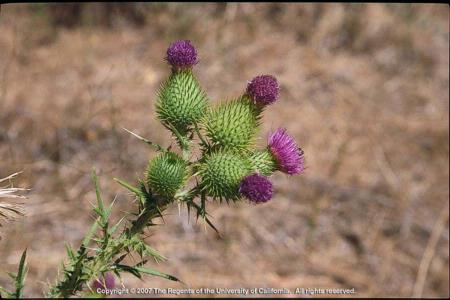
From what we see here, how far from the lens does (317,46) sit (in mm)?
7324

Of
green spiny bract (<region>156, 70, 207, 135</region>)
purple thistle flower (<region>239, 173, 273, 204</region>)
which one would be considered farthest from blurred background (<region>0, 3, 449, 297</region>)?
purple thistle flower (<region>239, 173, 273, 204</region>)

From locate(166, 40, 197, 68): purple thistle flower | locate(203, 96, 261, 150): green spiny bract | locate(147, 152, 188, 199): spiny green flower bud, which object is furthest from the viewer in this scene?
locate(166, 40, 197, 68): purple thistle flower

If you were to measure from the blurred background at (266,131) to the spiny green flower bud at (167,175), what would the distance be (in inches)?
39.6

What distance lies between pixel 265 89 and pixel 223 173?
0.52 metres

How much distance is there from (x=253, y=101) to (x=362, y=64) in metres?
5.22

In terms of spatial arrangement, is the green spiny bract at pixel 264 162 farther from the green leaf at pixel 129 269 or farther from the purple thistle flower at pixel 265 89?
the green leaf at pixel 129 269

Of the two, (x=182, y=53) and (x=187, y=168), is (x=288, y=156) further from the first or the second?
(x=182, y=53)

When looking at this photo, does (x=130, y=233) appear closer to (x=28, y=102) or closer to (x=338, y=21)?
(x=28, y=102)

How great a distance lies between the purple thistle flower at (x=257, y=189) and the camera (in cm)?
206

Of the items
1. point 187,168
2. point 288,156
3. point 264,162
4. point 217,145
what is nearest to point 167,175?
point 187,168

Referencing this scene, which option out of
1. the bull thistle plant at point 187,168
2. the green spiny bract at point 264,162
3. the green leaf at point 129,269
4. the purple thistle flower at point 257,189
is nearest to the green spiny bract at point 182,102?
the bull thistle plant at point 187,168

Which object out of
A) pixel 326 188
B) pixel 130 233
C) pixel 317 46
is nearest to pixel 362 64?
pixel 317 46

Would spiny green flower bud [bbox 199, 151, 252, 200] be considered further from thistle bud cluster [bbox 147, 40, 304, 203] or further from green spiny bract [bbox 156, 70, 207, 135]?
green spiny bract [bbox 156, 70, 207, 135]

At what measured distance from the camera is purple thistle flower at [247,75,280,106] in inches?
96.7
